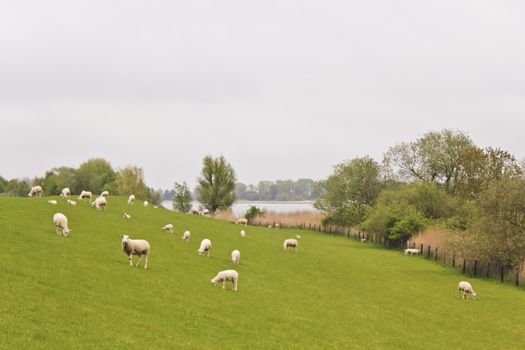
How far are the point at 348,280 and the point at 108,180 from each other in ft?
411

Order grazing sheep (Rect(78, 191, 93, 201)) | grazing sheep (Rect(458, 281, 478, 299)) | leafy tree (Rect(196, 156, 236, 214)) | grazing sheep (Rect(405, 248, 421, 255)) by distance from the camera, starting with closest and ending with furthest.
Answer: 1. grazing sheep (Rect(458, 281, 478, 299))
2. grazing sheep (Rect(78, 191, 93, 201))
3. grazing sheep (Rect(405, 248, 421, 255))
4. leafy tree (Rect(196, 156, 236, 214))

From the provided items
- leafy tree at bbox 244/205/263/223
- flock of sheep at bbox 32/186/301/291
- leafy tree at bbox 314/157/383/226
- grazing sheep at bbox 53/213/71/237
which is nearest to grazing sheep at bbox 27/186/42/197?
flock of sheep at bbox 32/186/301/291

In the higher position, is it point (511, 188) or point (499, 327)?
point (511, 188)

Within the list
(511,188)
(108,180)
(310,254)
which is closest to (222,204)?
(108,180)

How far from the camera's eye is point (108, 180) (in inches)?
6117

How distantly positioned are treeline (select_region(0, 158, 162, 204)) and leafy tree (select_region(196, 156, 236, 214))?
17.0 meters

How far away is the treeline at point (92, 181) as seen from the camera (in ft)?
437

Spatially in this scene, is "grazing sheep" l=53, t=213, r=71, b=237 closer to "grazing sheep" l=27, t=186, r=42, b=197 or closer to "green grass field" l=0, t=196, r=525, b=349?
"green grass field" l=0, t=196, r=525, b=349

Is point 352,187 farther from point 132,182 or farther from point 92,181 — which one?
point 92,181

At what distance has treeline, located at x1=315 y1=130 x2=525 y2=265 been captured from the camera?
2041 inches

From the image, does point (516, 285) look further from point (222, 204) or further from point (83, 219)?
point (222, 204)

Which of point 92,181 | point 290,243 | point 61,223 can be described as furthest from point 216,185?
point 61,223

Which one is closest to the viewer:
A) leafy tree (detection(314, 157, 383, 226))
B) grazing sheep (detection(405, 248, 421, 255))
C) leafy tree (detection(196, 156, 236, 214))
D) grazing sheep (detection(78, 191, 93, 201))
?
grazing sheep (detection(78, 191, 93, 201))

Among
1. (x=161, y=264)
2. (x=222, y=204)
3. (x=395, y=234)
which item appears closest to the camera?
(x=161, y=264)
